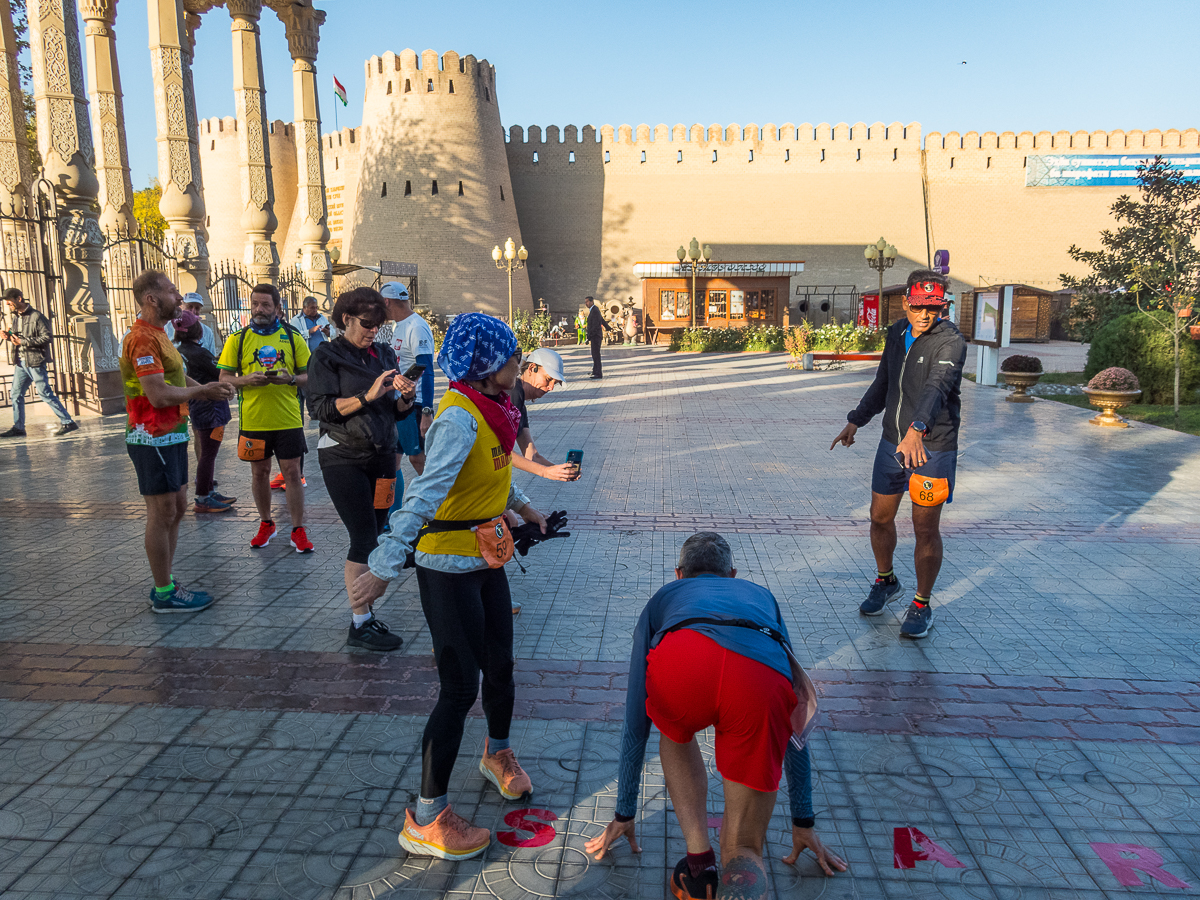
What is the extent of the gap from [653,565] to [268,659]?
2492mm

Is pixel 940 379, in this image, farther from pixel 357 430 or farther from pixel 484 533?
pixel 357 430

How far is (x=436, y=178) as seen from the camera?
3531 centimetres

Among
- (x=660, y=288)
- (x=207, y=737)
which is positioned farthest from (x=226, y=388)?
(x=660, y=288)

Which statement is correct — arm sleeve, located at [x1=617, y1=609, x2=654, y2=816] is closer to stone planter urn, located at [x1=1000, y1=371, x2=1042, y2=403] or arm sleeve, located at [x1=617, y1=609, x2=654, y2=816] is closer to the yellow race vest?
the yellow race vest

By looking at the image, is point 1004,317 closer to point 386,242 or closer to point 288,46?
point 288,46

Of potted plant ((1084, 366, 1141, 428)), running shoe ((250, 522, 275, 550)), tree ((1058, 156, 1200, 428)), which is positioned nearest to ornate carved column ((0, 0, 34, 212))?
running shoe ((250, 522, 275, 550))

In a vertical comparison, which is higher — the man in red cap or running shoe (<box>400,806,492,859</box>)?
the man in red cap

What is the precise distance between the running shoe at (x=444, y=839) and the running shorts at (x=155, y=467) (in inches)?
109

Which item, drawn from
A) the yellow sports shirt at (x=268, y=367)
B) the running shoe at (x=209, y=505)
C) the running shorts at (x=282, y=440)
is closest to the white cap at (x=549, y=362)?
the yellow sports shirt at (x=268, y=367)

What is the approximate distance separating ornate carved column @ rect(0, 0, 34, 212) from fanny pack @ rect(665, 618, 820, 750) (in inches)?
733

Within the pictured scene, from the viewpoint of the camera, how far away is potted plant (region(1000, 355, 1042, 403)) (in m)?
13.4

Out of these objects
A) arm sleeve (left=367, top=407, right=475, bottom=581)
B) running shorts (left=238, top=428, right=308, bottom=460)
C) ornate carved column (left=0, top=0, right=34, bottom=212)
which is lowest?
running shorts (left=238, top=428, right=308, bottom=460)

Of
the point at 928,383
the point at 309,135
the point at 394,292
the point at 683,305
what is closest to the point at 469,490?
the point at 928,383

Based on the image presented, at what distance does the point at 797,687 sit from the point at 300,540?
14.4 ft
